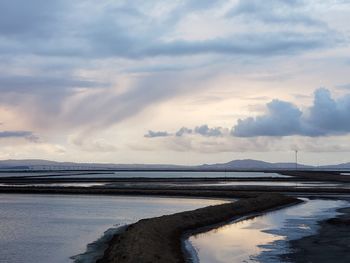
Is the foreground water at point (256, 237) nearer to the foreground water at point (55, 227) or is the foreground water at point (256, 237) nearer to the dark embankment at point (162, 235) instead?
the dark embankment at point (162, 235)

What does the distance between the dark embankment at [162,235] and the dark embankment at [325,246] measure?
5.41m

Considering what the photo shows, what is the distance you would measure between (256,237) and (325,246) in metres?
4.57

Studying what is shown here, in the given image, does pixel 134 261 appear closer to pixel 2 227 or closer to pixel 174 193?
pixel 2 227

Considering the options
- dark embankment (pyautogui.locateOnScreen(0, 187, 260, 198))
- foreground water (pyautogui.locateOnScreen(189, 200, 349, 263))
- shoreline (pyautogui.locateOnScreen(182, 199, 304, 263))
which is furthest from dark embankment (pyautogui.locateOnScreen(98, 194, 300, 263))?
dark embankment (pyautogui.locateOnScreen(0, 187, 260, 198))

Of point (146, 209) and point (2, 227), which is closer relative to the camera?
point (2, 227)

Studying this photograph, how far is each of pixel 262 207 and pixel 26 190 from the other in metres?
44.1

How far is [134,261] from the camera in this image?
19594 millimetres

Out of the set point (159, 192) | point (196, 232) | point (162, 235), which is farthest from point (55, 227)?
point (159, 192)

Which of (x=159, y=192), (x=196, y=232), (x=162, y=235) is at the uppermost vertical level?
(x=159, y=192)

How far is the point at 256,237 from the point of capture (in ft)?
97.8

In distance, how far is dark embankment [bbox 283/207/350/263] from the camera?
2289 cm

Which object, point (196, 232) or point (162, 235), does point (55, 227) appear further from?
point (196, 232)

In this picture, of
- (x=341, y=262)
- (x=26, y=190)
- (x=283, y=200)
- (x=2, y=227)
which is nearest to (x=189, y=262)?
(x=341, y=262)

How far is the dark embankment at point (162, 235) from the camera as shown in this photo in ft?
70.0
